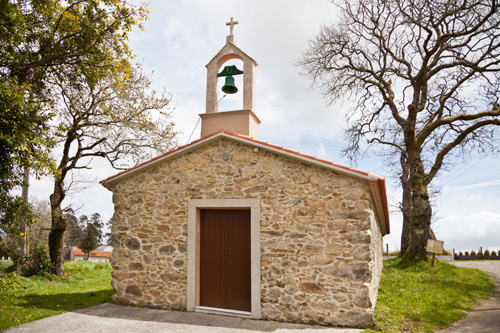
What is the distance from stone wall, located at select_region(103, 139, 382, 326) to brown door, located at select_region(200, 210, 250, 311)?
48cm

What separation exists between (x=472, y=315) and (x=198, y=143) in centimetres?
786

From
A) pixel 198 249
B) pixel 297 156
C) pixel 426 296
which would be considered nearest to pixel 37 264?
pixel 198 249

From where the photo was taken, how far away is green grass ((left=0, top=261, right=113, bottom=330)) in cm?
723

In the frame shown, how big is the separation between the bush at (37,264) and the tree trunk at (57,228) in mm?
214

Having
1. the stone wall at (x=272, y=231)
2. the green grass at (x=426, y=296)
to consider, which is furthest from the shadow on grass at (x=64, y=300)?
the green grass at (x=426, y=296)

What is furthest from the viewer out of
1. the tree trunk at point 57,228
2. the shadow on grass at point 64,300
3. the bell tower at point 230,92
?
the tree trunk at point 57,228

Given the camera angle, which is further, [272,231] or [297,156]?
[272,231]

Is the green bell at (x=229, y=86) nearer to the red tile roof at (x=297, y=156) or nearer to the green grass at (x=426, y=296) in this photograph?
the red tile roof at (x=297, y=156)

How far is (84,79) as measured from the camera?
8594mm

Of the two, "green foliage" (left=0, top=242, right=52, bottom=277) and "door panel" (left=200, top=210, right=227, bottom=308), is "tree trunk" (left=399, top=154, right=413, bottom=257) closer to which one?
"door panel" (left=200, top=210, right=227, bottom=308)

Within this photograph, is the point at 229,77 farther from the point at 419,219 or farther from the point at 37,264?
the point at 37,264

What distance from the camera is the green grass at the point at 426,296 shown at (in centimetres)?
720

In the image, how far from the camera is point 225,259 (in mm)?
7941

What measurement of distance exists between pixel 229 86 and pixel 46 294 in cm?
809
